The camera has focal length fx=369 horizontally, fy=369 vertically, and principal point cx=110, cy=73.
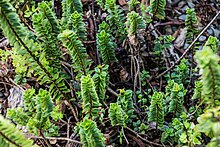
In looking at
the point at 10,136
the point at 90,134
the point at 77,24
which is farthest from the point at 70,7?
the point at 10,136

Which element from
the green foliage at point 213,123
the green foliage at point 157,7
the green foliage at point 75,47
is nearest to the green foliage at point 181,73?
the green foliage at point 157,7

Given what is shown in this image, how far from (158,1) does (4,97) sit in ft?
3.67

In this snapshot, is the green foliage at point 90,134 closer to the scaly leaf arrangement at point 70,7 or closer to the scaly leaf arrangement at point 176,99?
the scaly leaf arrangement at point 176,99

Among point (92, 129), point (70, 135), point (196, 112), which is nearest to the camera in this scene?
point (92, 129)

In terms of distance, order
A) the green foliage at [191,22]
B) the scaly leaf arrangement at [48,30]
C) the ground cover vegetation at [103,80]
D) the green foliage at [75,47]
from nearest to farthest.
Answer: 1. the ground cover vegetation at [103,80]
2. the green foliage at [75,47]
3. the scaly leaf arrangement at [48,30]
4. the green foliage at [191,22]

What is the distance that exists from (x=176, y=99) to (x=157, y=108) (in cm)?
14

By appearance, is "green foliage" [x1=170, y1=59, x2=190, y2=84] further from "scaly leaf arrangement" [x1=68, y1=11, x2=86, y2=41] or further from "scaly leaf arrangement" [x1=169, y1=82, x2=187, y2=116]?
"scaly leaf arrangement" [x1=68, y1=11, x2=86, y2=41]

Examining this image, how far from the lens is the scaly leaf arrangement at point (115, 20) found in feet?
6.76

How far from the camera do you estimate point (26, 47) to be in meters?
1.65

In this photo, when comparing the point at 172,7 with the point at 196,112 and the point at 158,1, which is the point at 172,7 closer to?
the point at 158,1

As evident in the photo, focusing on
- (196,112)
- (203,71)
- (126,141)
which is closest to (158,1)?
(196,112)

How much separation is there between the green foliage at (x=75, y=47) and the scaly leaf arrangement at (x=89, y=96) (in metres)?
0.20

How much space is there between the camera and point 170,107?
1.90m

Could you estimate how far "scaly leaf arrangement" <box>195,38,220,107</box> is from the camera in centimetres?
114
